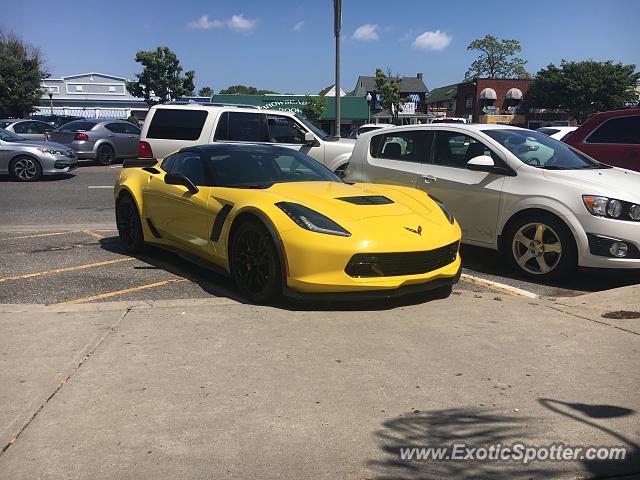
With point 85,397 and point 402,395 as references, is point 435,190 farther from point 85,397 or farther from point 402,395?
point 85,397

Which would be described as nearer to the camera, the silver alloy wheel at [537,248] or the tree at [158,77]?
the silver alloy wheel at [537,248]

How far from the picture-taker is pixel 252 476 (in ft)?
7.66

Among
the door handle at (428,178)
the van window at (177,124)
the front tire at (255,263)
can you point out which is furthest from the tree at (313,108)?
the front tire at (255,263)

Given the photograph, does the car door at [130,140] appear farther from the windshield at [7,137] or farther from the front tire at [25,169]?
the front tire at [25,169]

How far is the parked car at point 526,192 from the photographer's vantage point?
5168 mm

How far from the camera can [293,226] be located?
172 inches

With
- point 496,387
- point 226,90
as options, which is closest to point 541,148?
point 496,387

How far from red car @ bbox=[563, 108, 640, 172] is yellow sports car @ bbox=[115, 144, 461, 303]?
413cm

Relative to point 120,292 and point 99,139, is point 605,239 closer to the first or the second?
point 120,292

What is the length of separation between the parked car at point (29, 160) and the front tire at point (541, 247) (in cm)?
1200

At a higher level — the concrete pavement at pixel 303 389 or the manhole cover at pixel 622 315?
the manhole cover at pixel 622 315

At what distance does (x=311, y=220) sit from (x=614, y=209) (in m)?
2.85

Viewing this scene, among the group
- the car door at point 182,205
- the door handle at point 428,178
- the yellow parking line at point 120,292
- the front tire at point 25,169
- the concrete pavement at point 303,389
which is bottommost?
the yellow parking line at point 120,292

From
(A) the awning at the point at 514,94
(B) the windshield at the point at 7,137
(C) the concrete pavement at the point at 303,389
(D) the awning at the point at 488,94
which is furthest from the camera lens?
(D) the awning at the point at 488,94
